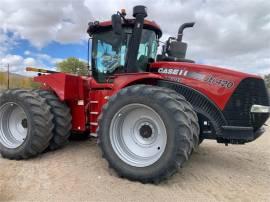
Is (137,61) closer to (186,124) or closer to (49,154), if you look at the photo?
(186,124)

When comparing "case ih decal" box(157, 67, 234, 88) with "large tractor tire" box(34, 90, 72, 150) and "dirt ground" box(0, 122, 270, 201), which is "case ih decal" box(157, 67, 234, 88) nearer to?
"dirt ground" box(0, 122, 270, 201)

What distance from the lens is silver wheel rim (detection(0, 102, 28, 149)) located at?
246 inches

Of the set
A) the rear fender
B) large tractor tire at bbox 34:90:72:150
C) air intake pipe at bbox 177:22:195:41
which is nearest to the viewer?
large tractor tire at bbox 34:90:72:150

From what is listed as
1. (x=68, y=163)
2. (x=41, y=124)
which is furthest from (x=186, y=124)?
(x=41, y=124)

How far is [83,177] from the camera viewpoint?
474cm

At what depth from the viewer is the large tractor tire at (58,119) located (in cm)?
609

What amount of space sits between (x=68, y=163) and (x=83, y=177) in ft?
2.65

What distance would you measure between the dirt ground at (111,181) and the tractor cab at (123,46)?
1.72 m

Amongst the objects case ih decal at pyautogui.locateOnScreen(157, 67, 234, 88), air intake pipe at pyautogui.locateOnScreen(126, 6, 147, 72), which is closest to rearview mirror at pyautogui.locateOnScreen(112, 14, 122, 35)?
air intake pipe at pyautogui.locateOnScreen(126, 6, 147, 72)

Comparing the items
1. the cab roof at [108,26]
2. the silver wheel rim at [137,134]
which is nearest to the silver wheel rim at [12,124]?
the cab roof at [108,26]

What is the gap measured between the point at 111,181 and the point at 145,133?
3.07ft

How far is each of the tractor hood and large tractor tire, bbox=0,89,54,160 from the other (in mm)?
2581

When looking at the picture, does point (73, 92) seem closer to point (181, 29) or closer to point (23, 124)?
point (23, 124)

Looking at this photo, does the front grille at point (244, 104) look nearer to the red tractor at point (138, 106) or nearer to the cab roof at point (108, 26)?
the red tractor at point (138, 106)
